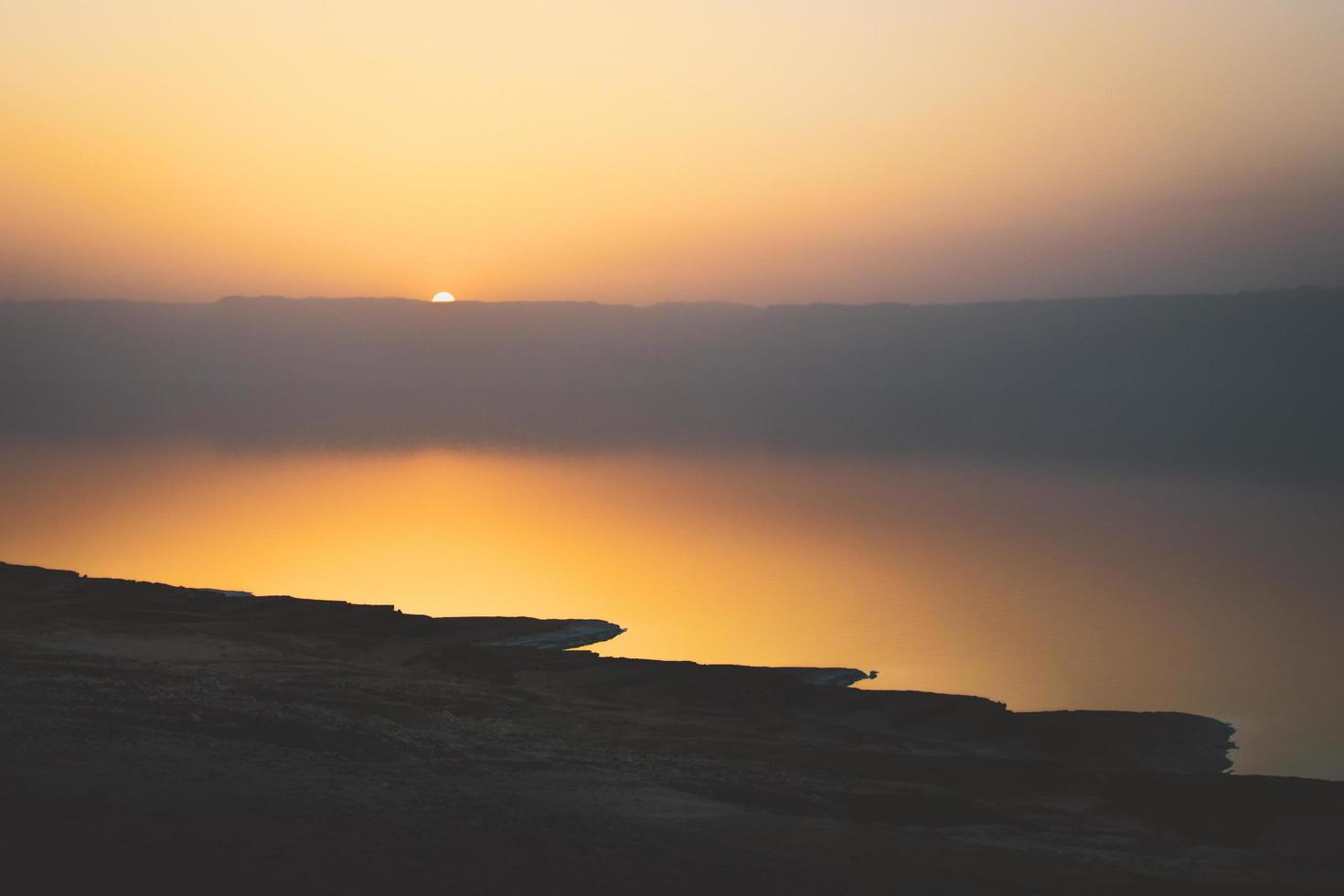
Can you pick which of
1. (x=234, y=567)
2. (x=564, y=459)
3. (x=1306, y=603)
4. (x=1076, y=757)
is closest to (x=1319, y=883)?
(x=1076, y=757)

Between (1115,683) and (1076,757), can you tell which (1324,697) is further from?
(1076,757)

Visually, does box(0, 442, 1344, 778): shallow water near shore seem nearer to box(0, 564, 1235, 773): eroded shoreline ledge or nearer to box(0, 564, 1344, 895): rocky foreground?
box(0, 564, 1235, 773): eroded shoreline ledge

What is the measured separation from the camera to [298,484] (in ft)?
154

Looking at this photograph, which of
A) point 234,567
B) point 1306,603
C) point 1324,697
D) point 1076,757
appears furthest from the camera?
point 234,567

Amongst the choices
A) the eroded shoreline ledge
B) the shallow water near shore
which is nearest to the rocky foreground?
the eroded shoreline ledge

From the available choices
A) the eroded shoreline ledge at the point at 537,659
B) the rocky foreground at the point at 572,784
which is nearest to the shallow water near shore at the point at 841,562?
the eroded shoreline ledge at the point at 537,659

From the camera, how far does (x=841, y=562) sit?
2931cm

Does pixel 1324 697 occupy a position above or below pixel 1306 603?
below

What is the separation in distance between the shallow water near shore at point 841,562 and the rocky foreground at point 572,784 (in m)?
3.13

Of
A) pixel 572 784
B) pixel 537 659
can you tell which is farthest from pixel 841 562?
pixel 572 784

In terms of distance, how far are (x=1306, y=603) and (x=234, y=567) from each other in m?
22.2

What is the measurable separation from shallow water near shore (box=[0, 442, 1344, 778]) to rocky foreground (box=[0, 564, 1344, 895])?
3.13 metres

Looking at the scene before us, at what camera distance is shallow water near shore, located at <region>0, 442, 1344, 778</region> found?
19.8 meters

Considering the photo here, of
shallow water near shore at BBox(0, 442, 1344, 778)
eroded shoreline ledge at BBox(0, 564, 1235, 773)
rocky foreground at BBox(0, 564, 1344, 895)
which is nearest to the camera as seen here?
rocky foreground at BBox(0, 564, 1344, 895)
